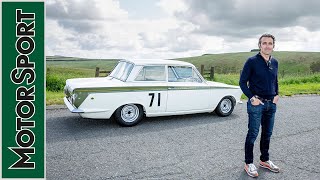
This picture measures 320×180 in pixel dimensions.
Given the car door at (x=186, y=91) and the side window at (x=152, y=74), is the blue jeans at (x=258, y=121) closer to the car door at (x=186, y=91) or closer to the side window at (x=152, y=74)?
the car door at (x=186, y=91)

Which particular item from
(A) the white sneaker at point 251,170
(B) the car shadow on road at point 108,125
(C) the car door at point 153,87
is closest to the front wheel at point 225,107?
(B) the car shadow on road at point 108,125

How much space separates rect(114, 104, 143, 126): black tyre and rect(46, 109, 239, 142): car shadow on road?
14 centimetres

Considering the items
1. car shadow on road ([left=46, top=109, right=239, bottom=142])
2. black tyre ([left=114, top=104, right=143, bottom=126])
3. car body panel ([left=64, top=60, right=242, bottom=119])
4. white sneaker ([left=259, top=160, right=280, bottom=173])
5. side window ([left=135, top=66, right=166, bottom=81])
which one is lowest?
white sneaker ([left=259, top=160, right=280, bottom=173])

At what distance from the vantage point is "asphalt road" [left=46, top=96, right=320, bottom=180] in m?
5.11

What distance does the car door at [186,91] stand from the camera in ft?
27.1

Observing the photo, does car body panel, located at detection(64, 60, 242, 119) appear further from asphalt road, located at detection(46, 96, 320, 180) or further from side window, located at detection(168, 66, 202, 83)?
asphalt road, located at detection(46, 96, 320, 180)

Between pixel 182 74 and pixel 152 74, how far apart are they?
0.86 m

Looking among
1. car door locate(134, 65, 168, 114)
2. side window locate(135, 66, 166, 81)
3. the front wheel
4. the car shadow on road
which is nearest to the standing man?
the car shadow on road

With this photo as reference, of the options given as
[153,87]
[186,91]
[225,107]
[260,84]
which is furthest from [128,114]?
[260,84]

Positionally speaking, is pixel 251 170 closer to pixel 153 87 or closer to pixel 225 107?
pixel 153 87

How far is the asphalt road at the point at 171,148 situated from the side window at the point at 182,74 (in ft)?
3.44

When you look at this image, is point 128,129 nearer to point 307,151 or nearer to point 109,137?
point 109,137

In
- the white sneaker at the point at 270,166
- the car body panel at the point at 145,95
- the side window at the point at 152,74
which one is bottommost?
the white sneaker at the point at 270,166

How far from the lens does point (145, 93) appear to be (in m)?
7.86
